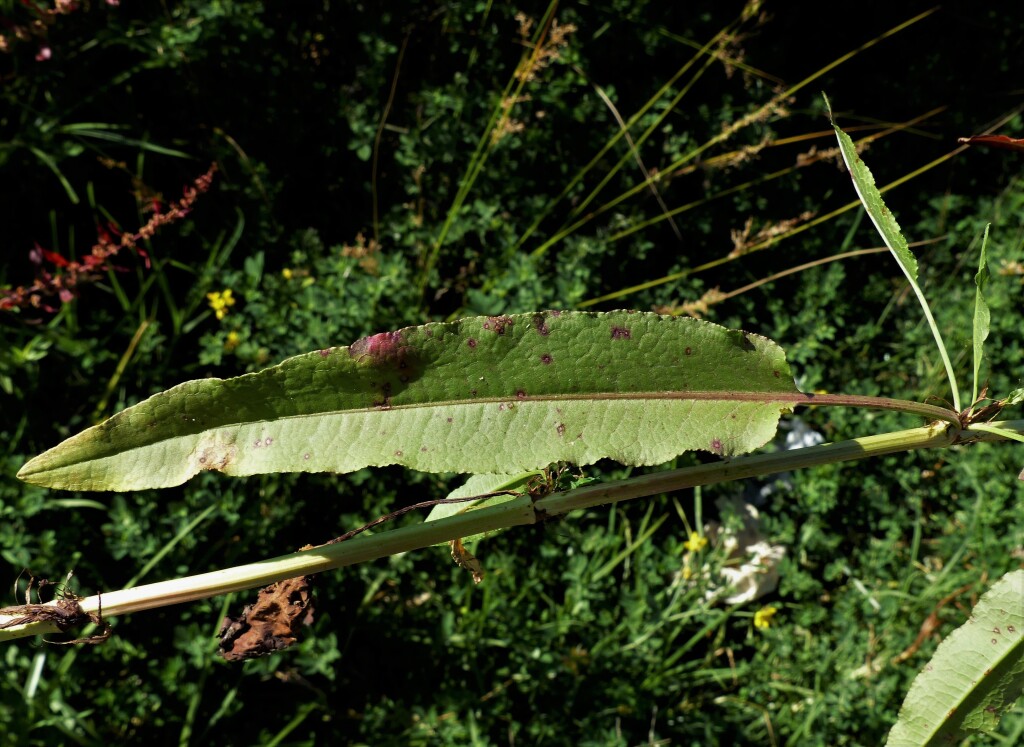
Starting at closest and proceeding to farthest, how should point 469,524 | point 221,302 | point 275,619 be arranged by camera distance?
→ point 469,524 < point 275,619 < point 221,302

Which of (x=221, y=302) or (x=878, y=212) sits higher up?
(x=878, y=212)

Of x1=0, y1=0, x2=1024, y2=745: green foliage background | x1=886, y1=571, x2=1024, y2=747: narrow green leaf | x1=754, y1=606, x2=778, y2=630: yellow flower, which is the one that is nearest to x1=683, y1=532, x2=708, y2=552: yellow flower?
x1=0, y1=0, x2=1024, y2=745: green foliage background

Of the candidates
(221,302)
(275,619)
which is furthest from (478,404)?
(221,302)

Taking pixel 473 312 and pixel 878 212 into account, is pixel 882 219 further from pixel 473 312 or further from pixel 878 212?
pixel 473 312

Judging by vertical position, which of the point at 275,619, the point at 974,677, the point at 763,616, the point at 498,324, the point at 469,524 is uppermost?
the point at 498,324

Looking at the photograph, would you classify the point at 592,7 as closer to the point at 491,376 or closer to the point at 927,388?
the point at 927,388

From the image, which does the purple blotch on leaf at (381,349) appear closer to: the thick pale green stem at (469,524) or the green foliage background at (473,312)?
the thick pale green stem at (469,524)

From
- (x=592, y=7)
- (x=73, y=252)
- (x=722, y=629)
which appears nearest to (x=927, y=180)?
(x=592, y=7)
